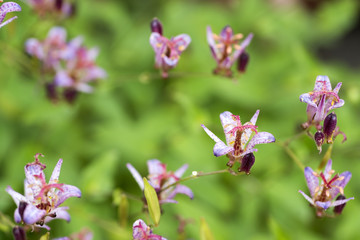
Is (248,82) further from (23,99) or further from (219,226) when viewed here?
(23,99)

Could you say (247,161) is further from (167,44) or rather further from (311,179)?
(167,44)

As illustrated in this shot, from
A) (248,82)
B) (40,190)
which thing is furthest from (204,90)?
(40,190)

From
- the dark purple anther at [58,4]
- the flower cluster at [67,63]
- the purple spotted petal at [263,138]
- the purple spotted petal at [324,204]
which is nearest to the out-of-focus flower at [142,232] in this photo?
the purple spotted petal at [263,138]

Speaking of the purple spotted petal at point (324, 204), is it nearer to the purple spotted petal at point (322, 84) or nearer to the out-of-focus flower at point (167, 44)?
the purple spotted petal at point (322, 84)

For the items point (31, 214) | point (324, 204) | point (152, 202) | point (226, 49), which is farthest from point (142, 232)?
point (226, 49)

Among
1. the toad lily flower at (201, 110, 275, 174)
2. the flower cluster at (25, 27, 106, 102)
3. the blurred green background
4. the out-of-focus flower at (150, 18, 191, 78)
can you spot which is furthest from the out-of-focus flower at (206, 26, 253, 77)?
the flower cluster at (25, 27, 106, 102)

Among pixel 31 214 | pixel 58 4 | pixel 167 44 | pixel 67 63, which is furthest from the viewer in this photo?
pixel 67 63
